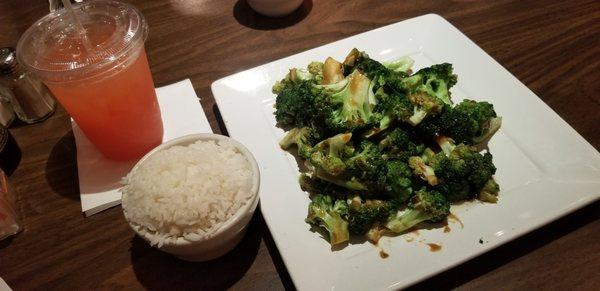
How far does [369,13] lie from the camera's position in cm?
225

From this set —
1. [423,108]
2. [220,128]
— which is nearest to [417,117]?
[423,108]

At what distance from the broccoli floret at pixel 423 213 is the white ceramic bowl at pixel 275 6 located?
137 cm

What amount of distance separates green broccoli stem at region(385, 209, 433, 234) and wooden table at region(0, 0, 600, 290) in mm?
175

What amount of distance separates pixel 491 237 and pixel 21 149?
1.81 meters

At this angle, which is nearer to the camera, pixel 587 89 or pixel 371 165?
pixel 371 165

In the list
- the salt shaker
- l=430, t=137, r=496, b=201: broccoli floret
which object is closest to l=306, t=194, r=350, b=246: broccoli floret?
l=430, t=137, r=496, b=201: broccoli floret

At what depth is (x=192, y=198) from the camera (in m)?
1.09

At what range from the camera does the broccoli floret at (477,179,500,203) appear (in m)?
1.28

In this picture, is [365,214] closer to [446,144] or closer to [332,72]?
[446,144]

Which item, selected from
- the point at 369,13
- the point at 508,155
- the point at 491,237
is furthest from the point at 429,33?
the point at 491,237

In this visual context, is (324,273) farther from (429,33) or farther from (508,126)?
(429,33)

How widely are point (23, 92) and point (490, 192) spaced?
1885 millimetres

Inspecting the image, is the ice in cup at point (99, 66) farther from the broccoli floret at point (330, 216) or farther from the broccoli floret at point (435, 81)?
the broccoli floret at point (435, 81)

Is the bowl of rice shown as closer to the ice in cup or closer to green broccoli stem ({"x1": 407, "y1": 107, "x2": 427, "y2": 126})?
the ice in cup
